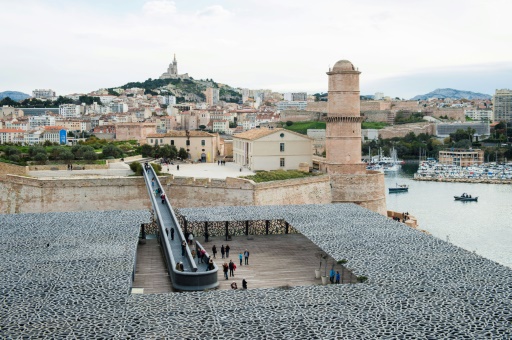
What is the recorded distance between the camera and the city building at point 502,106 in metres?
100

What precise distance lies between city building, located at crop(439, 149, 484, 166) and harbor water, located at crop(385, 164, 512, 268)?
10134 millimetres

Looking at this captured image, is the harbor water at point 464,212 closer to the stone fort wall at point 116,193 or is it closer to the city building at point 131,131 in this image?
the stone fort wall at point 116,193

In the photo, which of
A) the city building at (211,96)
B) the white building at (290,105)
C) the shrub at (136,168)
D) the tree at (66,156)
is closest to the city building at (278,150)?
the shrub at (136,168)

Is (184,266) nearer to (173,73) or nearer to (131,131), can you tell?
(131,131)

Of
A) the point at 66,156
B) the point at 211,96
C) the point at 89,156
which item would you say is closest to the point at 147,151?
the point at 89,156

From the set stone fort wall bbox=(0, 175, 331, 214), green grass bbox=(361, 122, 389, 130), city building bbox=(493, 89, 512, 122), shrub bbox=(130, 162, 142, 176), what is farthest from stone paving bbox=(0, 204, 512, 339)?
city building bbox=(493, 89, 512, 122)

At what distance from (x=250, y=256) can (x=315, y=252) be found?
4.52ft

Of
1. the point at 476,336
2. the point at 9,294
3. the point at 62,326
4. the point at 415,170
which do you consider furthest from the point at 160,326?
the point at 415,170

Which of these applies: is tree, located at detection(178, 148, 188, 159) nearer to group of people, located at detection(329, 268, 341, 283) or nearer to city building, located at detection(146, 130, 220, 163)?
city building, located at detection(146, 130, 220, 163)

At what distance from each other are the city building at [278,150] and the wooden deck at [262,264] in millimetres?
5950

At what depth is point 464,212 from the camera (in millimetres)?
31781

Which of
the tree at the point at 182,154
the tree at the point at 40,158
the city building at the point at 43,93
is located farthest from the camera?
the city building at the point at 43,93

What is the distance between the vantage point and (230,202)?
55.6 feet

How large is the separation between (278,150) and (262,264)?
355 inches
